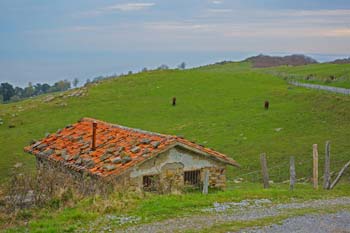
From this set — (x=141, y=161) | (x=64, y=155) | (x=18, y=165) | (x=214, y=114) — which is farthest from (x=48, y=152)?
(x=214, y=114)

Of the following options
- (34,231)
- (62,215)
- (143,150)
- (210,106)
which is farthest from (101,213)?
(210,106)

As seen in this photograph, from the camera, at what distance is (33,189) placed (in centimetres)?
1538

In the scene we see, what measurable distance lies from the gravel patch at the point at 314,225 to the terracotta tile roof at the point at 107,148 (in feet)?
26.7

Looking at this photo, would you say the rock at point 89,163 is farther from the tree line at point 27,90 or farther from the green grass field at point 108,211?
the tree line at point 27,90

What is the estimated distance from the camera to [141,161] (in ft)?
70.4

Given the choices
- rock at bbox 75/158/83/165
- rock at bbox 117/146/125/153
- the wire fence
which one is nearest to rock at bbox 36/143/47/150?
rock at bbox 75/158/83/165

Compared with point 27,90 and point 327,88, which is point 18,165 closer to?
point 327,88

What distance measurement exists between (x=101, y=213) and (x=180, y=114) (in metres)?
39.1

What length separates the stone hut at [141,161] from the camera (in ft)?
70.0

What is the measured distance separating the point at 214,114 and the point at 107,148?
29589 mm

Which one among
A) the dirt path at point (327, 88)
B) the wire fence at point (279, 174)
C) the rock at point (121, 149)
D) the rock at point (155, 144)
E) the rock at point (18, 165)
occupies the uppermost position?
the dirt path at point (327, 88)

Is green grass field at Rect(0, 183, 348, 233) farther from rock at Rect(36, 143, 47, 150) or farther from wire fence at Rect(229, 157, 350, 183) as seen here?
wire fence at Rect(229, 157, 350, 183)

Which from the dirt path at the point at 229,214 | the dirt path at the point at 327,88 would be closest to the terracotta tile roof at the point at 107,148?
the dirt path at the point at 229,214

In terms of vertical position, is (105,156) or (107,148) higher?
(107,148)
